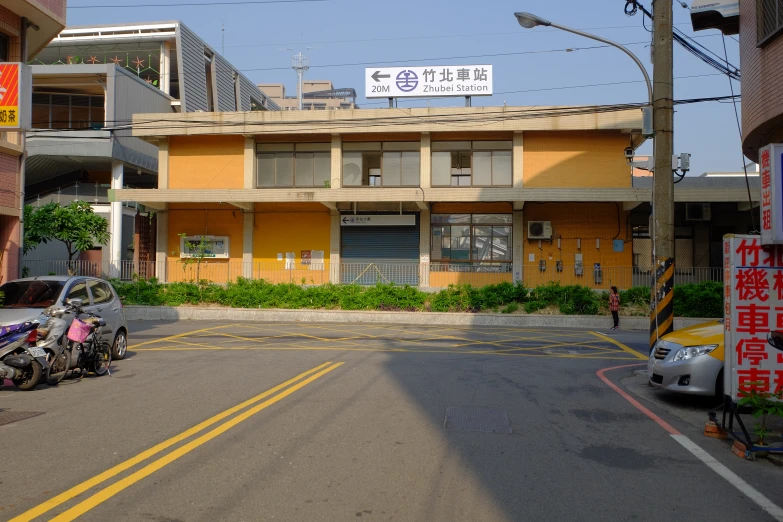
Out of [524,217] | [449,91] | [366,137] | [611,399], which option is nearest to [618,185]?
[524,217]

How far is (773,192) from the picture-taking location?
24.0 ft

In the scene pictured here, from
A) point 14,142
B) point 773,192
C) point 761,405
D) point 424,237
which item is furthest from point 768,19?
point 424,237

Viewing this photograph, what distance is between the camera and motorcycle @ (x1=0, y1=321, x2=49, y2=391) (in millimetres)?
9703

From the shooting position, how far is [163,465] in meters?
6.16

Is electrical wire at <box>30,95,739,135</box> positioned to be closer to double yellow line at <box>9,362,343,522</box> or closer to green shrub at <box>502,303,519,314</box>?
green shrub at <box>502,303,519,314</box>

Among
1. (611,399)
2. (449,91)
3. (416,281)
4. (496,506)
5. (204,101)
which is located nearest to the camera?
(496,506)

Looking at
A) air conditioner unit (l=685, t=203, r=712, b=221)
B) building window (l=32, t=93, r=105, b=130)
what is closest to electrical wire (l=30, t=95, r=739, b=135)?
air conditioner unit (l=685, t=203, r=712, b=221)

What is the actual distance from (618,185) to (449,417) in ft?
75.8

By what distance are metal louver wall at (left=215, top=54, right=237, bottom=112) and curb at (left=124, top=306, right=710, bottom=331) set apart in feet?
64.9

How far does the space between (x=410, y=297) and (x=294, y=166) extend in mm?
9323

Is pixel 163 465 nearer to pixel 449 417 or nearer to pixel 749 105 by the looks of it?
pixel 449 417

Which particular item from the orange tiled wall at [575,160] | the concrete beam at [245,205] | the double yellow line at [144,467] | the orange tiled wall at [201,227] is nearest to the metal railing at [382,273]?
the concrete beam at [245,205]

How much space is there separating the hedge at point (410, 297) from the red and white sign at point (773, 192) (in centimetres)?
1883

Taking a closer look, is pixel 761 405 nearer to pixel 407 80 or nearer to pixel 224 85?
pixel 407 80
